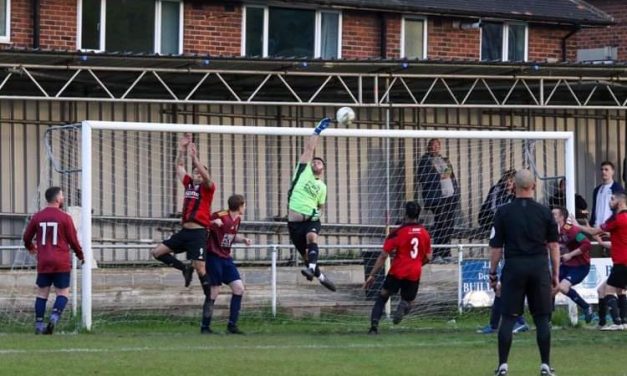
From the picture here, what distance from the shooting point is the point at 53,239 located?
57.2 ft

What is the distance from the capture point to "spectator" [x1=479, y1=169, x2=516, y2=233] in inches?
849

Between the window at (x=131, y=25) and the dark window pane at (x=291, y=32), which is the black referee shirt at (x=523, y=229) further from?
the dark window pane at (x=291, y=32)

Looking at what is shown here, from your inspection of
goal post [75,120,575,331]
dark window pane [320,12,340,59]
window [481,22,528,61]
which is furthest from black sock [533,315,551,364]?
window [481,22,528,61]

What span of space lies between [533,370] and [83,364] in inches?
166

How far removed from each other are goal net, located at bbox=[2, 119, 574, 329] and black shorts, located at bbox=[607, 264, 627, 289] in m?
1.73

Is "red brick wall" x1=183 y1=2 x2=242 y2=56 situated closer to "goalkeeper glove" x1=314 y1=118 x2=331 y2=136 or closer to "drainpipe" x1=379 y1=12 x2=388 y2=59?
"drainpipe" x1=379 y1=12 x2=388 y2=59

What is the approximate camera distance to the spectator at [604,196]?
74.8ft

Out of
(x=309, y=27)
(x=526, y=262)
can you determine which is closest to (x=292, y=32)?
(x=309, y=27)

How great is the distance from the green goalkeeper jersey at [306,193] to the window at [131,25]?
867 cm

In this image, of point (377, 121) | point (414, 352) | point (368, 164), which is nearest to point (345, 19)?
point (377, 121)

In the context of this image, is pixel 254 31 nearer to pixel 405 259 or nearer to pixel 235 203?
pixel 235 203

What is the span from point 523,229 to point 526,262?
302 millimetres

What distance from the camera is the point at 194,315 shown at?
20.6 m

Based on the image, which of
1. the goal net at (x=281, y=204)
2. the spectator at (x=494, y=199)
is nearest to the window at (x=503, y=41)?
the goal net at (x=281, y=204)
